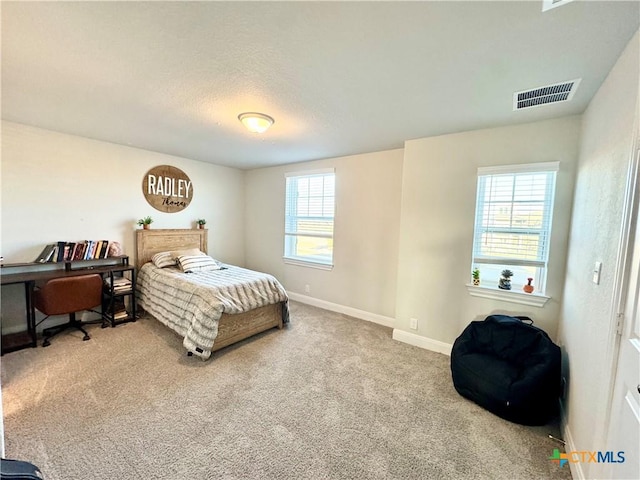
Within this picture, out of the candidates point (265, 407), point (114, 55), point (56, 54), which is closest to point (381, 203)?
point (265, 407)

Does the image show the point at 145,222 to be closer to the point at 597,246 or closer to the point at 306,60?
the point at 306,60

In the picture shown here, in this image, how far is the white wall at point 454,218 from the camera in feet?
7.52

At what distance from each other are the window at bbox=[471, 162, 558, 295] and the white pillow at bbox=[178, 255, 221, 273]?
3.41m

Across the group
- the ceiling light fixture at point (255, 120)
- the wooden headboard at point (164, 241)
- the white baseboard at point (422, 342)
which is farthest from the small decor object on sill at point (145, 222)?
the white baseboard at point (422, 342)

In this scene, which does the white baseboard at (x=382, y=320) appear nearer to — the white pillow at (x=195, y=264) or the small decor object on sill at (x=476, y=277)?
the small decor object on sill at (x=476, y=277)

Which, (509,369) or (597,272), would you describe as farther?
(509,369)

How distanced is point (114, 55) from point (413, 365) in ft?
11.2

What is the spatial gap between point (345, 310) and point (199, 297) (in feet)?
7.01

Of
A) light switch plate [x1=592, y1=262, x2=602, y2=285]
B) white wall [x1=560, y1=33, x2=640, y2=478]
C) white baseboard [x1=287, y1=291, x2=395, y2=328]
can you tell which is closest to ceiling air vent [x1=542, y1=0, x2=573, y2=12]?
white wall [x1=560, y1=33, x2=640, y2=478]

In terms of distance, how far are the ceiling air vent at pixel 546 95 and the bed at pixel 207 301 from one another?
2.99 metres

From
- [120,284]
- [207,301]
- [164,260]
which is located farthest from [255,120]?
[120,284]

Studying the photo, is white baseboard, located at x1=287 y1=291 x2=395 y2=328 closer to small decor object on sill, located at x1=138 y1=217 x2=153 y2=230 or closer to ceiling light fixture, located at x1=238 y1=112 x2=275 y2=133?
small decor object on sill, located at x1=138 y1=217 x2=153 y2=230

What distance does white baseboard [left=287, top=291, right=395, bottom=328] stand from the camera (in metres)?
3.60

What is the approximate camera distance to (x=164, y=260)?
3.71 m
